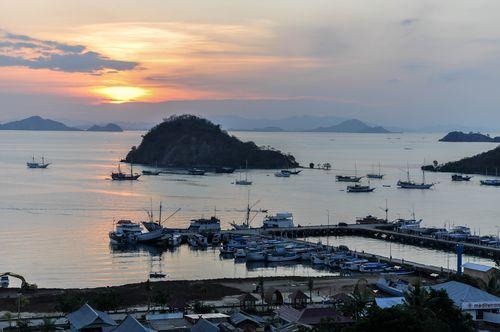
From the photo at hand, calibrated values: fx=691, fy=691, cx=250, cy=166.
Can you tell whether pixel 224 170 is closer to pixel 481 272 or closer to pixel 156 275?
pixel 156 275

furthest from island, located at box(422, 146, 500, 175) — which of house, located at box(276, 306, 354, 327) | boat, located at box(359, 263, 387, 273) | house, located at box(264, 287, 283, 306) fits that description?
house, located at box(276, 306, 354, 327)

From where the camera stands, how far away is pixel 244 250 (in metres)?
43.2

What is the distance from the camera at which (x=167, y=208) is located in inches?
2660

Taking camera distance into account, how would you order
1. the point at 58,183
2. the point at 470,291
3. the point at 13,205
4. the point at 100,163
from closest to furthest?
the point at 470,291
the point at 13,205
the point at 58,183
the point at 100,163

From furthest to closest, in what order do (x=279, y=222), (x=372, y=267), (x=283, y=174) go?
(x=283, y=174) → (x=279, y=222) → (x=372, y=267)

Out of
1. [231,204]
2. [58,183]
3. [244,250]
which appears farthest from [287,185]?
[244,250]

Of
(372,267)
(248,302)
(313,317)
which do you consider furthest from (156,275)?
(313,317)

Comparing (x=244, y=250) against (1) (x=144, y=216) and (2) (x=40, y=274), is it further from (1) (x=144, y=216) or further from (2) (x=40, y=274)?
(1) (x=144, y=216)

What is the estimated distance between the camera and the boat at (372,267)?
37.6m

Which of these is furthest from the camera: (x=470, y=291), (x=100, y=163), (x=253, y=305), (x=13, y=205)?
(x=100, y=163)

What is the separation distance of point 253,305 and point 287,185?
70126 millimetres

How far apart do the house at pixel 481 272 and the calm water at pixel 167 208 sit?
1092 cm

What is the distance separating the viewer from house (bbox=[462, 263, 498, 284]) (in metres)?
28.4

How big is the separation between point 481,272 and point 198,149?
112m
